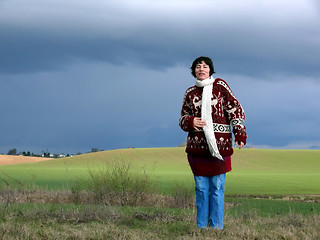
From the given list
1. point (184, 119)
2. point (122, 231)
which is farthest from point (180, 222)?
point (184, 119)

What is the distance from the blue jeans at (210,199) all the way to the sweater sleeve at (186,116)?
808 millimetres

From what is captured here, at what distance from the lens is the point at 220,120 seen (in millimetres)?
6910

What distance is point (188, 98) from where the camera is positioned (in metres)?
7.23

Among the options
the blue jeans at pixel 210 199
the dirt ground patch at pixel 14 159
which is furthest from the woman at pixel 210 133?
the dirt ground patch at pixel 14 159

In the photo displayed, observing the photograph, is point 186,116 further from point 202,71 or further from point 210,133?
point 202,71

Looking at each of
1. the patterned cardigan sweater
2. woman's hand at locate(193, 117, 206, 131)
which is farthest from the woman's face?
woman's hand at locate(193, 117, 206, 131)

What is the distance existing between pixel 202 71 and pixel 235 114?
872 millimetres

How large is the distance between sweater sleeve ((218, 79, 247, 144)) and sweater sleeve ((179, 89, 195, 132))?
0.59 m

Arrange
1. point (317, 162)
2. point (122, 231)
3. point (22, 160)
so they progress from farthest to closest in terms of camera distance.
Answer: point (22, 160)
point (317, 162)
point (122, 231)

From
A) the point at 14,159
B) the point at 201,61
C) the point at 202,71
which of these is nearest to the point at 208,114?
the point at 202,71

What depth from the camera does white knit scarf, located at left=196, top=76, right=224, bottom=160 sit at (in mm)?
6715

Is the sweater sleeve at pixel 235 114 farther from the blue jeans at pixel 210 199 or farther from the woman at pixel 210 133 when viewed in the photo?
the blue jeans at pixel 210 199

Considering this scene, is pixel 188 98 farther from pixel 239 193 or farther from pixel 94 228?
pixel 239 193

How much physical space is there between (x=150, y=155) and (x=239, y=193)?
2720 centimetres
